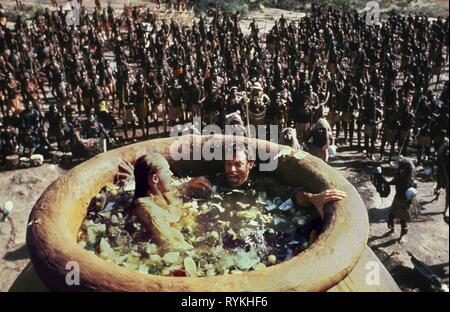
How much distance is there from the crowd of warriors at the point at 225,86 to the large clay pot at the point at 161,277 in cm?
601

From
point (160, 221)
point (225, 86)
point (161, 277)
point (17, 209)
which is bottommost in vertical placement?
point (17, 209)

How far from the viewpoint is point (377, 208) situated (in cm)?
1090

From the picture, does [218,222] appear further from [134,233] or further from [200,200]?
[134,233]

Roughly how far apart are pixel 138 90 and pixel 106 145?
195 centimetres

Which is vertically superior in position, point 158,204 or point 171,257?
point 158,204

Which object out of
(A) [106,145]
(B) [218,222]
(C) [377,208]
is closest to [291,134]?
(C) [377,208]

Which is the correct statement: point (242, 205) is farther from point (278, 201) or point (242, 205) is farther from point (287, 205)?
point (287, 205)

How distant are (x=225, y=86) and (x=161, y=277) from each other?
470 inches

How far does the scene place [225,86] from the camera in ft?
50.1

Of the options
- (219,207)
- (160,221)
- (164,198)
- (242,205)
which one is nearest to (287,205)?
(242,205)

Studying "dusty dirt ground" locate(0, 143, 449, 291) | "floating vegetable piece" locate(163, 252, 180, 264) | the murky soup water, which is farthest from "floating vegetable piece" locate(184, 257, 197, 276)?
"dusty dirt ground" locate(0, 143, 449, 291)

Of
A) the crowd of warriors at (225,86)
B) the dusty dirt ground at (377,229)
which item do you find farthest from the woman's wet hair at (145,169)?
the crowd of warriors at (225,86)

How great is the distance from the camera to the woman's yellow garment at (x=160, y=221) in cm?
499

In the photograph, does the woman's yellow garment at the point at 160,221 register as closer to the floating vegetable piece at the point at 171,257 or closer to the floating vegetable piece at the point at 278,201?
the floating vegetable piece at the point at 171,257
